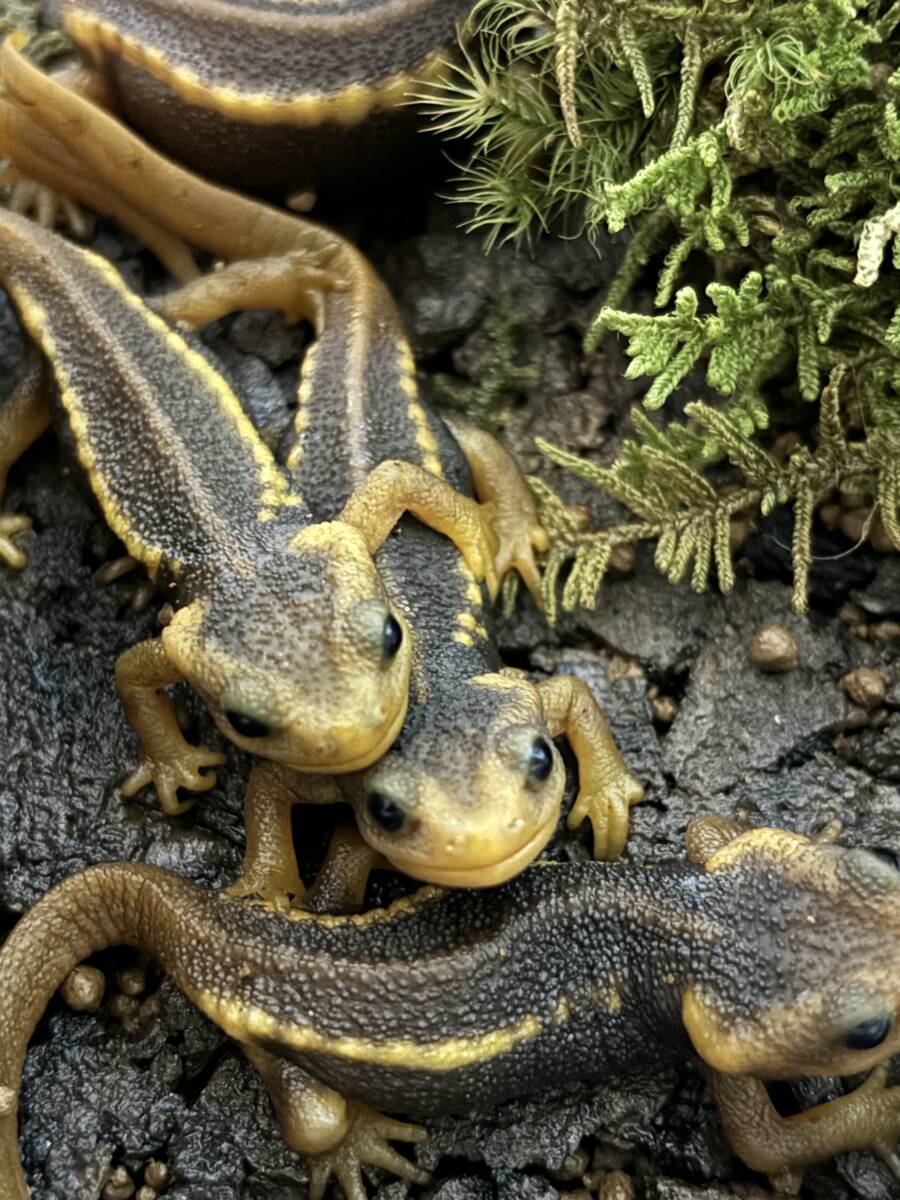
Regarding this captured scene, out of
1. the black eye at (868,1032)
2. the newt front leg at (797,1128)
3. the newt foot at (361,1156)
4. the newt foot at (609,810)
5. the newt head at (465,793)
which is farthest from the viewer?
the newt foot at (609,810)

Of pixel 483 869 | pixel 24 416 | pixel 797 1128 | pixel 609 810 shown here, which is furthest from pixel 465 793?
pixel 24 416

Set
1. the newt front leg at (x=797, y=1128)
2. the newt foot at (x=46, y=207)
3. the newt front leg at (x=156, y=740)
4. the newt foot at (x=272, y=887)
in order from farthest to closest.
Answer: the newt foot at (x=46, y=207), the newt front leg at (x=156, y=740), the newt foot at (x=272, y=887), the newt front leg at (x=797, y=1128)

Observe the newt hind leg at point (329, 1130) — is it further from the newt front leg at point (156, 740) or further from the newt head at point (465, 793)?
the newt front leg at point (156, 740)

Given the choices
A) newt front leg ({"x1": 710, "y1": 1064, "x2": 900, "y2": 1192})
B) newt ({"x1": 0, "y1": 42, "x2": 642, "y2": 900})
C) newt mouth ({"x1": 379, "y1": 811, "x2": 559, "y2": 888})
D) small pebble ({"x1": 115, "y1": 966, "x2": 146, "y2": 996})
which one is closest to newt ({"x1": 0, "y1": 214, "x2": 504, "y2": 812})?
newt ({"x1": 0, "y1": 42, "x2": 642, "y2": 900})

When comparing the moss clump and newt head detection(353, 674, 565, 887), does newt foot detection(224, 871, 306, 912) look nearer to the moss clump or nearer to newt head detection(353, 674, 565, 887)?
newt head detection(353, 674, 565, 887)

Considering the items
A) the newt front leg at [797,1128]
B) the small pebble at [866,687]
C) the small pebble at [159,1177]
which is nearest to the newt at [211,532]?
the small pebble at [159,1177]

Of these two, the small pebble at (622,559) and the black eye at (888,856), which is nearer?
the black eye at (888,856)

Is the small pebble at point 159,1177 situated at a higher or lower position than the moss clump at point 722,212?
lower

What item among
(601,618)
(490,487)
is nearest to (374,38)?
(490,487)
